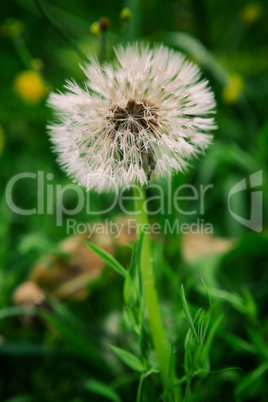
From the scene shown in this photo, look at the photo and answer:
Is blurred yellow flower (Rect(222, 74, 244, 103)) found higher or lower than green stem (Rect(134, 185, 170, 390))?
higher

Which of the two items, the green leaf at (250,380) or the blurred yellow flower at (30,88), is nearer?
the green leaf at (250,380)

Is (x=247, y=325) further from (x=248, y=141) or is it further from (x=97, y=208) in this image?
(x=248, y=141)

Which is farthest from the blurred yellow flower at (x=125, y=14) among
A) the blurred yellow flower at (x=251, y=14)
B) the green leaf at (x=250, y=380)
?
the blurred yellow flower at (x=251, y=14)

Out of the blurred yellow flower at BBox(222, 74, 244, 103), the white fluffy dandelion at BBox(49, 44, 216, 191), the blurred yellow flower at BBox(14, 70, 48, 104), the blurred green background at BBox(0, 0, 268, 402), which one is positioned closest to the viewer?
the white fluffy dandelion at BBox(49, 44, 216, 191)

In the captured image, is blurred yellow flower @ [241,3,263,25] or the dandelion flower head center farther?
blurred yellow flower @ [241,3,263,25]

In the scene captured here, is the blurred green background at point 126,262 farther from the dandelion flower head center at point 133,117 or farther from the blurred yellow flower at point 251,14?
the dandelion flower head center at point 133,117

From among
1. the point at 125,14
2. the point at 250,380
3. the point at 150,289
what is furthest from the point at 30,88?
the point at 250,380

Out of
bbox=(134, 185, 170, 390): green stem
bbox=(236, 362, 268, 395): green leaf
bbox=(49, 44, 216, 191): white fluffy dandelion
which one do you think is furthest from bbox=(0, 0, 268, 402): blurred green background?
bbox=(49, 44, 216, 191): white fluffy dandelion

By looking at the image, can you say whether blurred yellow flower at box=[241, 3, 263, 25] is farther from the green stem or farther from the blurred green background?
the green stem
